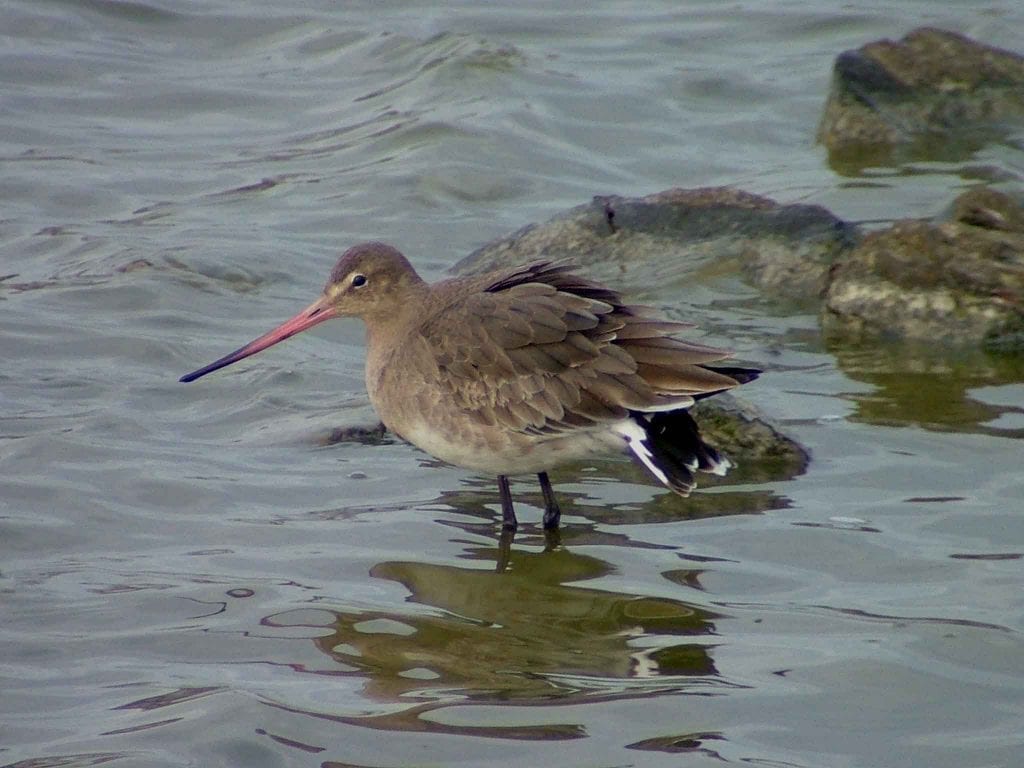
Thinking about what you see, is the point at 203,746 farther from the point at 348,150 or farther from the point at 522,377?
the point at 348,150

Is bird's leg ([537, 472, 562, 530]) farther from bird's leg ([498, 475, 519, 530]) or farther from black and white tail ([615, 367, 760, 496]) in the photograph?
black and white tail ([615, 367, 760, 496])

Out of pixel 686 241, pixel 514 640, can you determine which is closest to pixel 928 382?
pixel 686 241

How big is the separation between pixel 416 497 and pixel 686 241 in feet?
12.1

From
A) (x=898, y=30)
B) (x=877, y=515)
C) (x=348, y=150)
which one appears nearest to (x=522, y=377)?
(x=877, y=515)

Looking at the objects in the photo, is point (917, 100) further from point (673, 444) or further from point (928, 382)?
point (673, 444)

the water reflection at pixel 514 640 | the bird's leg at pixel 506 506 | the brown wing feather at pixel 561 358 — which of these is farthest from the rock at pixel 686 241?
the water reflection at pixel 514 640

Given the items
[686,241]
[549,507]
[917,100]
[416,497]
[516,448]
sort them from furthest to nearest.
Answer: [917,100] < [686,241] < [416,497] < [549,507] < [516,448]

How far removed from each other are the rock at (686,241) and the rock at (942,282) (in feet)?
1.54

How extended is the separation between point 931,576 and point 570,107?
29.1ft

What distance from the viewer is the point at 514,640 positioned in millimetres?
6148

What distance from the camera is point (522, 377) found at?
713 centimetres

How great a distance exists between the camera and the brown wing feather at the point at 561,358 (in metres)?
6.94

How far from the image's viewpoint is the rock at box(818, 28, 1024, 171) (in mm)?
13133

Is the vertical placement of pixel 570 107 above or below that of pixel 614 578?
above
